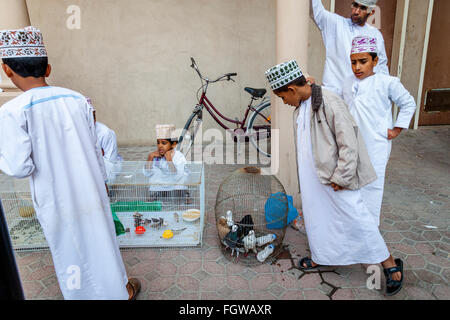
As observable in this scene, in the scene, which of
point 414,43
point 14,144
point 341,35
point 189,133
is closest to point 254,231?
point 341,35

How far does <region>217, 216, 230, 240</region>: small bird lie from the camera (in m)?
3.31

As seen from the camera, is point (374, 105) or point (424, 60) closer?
point (374, 105)

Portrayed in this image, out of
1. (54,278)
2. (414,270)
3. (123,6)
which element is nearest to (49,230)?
(54,278)

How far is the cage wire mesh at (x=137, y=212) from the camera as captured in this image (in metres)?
3.40

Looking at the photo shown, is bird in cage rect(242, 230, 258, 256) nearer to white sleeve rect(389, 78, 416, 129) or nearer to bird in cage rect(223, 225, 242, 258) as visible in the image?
bird in cage rect(223, 225, 242, 258)

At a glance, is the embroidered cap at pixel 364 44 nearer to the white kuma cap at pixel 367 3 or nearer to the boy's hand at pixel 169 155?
the white kuma cap at pixel 367 3

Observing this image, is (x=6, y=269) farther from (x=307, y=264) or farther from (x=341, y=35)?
(x=341, y=35)

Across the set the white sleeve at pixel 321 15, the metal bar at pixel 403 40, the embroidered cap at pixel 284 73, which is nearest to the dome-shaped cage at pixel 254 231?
the embroidered cap at pixel 284 73

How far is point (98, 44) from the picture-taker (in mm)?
6598

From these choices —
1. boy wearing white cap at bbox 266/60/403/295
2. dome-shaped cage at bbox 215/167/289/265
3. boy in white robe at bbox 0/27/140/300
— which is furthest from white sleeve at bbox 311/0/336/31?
boy in white robe at bbox 0/27/140/300

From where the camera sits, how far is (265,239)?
129 inches

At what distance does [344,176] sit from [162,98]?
513 centimetres

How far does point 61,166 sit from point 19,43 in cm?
78
